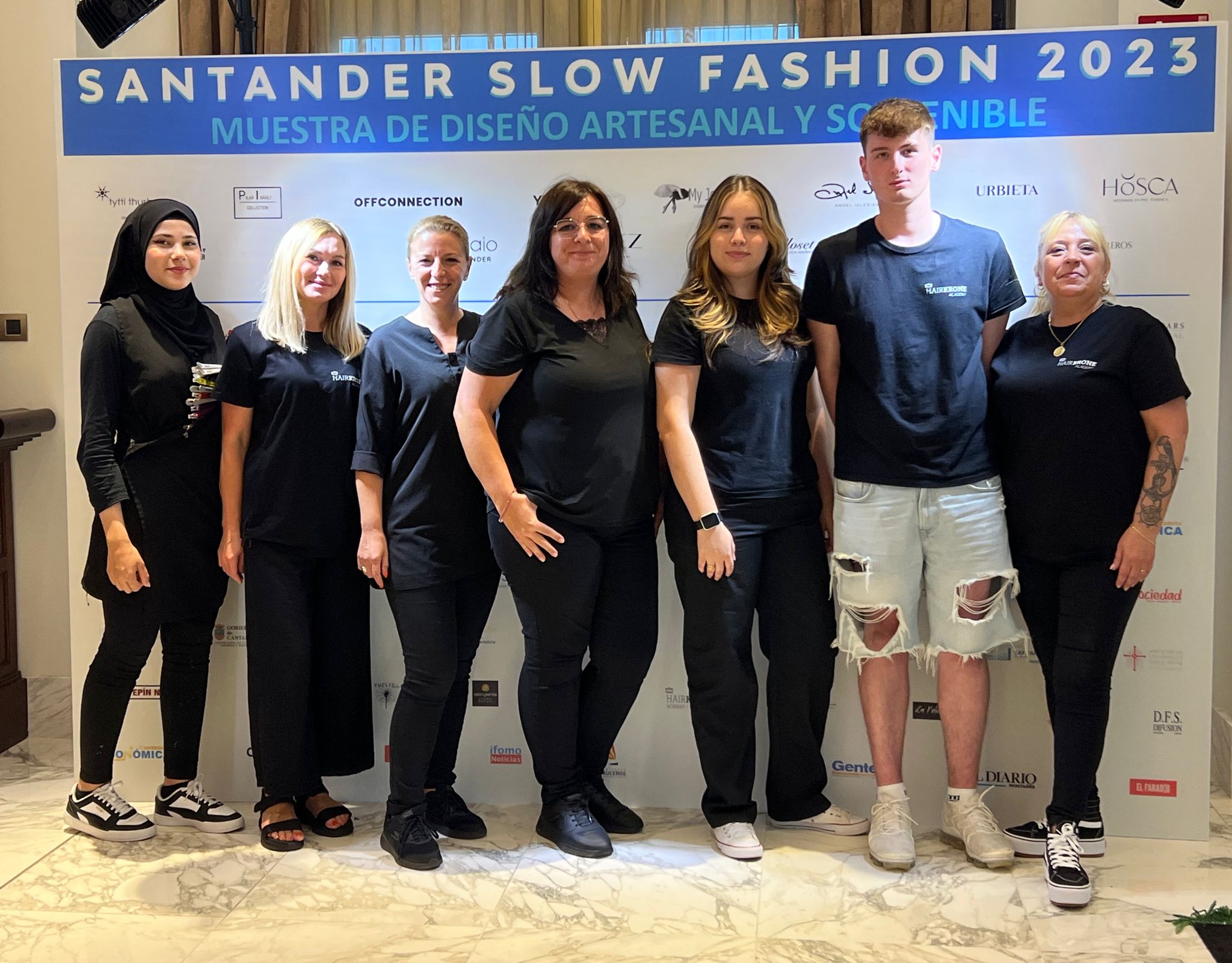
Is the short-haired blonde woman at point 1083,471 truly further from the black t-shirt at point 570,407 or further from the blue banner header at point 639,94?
the black t-shirt at point 570,407

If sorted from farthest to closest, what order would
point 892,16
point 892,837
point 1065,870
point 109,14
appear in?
point 892,16 < point 109,14 < point 892,837 < point 1065,870

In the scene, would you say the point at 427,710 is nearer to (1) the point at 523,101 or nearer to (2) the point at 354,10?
(1) the point at 523,101

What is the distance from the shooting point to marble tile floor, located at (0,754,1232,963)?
2266mm

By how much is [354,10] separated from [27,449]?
184 centimetres

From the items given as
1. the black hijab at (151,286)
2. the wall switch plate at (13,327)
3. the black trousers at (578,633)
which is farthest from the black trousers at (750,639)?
the wall switch plate at (13,327)

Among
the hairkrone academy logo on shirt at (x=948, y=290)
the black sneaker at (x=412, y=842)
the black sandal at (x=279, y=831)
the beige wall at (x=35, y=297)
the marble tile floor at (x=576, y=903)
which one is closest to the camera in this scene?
the marble tile floor at (x=576, y=903)

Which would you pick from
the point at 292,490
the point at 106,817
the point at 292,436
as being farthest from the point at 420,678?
the point at 106,817

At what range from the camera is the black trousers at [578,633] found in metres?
2.59

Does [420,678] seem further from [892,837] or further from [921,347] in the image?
[921,347]

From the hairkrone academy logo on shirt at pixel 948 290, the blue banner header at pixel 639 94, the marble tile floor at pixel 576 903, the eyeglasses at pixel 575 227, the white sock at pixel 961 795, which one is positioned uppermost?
the blue banner header at pixel 639 94

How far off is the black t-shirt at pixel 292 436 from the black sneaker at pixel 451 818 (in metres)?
0.70

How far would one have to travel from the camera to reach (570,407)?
8.34ft

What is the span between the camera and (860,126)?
2627 mm

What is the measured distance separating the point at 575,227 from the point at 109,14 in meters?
1.59
